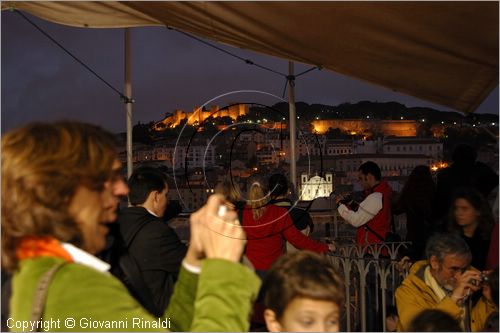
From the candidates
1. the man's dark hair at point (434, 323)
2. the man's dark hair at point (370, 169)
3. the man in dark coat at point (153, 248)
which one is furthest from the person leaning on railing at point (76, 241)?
the man's dark hair at point (370, 169)

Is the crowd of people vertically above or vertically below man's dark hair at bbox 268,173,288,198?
below

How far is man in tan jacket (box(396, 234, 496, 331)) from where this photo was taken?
353 cm

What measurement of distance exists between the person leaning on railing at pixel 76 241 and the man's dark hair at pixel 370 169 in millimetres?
4106

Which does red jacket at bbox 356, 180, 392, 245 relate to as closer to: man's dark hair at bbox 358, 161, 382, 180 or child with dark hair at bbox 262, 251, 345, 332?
man's dark hair at bbox 358, 161, 382, 180

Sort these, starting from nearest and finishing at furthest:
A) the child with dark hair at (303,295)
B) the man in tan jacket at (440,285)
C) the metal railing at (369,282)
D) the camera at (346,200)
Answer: the child with dark hair at (303,295), the man in tan jacket at (440,285), the metal railing at (369,282), the camera at (346,200)

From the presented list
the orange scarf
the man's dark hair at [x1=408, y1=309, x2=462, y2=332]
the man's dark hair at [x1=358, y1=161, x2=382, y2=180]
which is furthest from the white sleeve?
the orange scarf

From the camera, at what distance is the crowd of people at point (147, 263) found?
1.48 metres

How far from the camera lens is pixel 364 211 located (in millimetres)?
5656

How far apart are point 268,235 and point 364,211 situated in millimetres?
1015

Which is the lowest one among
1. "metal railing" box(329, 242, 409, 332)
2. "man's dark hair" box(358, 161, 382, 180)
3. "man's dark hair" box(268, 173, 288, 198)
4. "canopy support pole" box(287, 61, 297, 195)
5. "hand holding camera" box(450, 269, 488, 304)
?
"metal railing" box(329, 242, 409, 332)

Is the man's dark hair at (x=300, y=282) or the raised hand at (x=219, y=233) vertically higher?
the raised hand at (x=219, y=233)

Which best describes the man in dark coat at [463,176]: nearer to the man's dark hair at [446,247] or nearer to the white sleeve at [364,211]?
the white sleeve at [364,211]

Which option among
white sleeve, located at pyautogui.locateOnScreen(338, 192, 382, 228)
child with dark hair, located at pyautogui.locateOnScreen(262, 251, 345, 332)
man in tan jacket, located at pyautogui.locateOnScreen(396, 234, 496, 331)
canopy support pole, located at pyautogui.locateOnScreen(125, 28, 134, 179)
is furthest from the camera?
white sleeve, located at pyautogui.locateOnScreen(338, 192, 382, 228)

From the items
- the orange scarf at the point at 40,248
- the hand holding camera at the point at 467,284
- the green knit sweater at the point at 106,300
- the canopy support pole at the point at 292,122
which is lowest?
the hand holding camera at the point at 467,284
